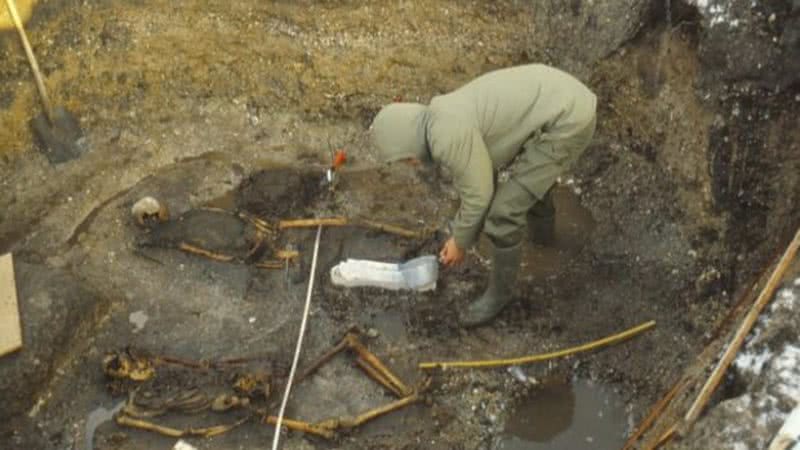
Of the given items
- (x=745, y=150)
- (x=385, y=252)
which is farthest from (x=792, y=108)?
(x=385, y=252)

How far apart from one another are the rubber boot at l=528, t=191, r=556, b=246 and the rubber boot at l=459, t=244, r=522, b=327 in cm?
57

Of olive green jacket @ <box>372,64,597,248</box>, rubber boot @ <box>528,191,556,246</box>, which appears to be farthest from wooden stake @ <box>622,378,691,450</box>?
rubber boot @ <box>528,191,556,246</box>

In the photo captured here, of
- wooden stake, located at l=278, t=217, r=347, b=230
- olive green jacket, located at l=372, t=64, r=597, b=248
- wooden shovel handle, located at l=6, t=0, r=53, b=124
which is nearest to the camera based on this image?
olive green jacket, located at l=372, t=64, r=597, b=248

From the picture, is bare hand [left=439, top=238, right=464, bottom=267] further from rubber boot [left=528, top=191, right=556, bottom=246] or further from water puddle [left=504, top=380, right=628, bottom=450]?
water puddle [left=504, top=380, right=628, bottom=450]

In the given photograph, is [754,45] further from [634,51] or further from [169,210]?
[169,210]

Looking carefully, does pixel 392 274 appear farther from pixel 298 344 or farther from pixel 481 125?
pixel 481 125

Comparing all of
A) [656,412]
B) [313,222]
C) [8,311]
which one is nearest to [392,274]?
[313,222]

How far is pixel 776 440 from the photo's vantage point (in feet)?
11.2

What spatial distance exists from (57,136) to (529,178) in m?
4.26

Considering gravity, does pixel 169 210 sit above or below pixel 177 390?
above

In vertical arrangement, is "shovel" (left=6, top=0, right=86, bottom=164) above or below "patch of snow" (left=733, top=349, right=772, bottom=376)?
below

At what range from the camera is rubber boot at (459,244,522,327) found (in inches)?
202

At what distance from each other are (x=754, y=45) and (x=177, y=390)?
4421mm

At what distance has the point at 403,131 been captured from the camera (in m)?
4.44
